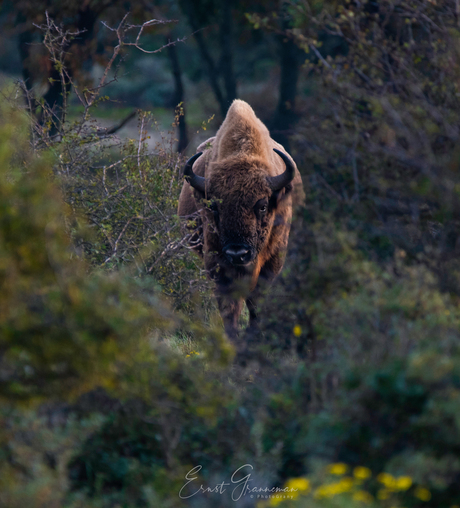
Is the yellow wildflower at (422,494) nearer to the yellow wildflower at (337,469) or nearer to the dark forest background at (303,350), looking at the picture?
the dark forest background at (303,350)

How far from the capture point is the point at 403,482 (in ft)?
8.04

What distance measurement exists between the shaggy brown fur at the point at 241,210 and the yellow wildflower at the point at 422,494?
3525 mm

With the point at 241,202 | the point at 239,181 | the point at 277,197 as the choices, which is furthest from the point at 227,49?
the point at 241,202

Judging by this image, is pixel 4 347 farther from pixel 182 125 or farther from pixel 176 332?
pixel 182 125

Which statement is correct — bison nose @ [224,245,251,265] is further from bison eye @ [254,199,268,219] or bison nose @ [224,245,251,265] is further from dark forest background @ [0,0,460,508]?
dark forest background @ [0,0,460,508]

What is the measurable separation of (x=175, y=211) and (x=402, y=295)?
14.0 ft

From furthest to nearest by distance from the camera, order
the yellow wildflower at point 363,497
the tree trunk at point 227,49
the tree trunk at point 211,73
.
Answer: the tree trunk at point 211,73
the tree trunk at point 227,49
the yellow wildflower at point 363,497

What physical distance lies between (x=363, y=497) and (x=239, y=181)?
4.19 metres

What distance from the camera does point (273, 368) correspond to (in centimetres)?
393

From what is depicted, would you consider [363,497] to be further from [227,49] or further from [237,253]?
[227,49]

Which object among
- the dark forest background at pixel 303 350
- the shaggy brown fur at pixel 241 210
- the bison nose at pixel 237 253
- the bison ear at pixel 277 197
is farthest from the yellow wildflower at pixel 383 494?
the bison ear at pixel 277 197

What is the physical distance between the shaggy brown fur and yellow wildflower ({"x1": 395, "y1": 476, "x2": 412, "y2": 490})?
11.6ft

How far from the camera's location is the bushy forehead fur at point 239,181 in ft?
20.2

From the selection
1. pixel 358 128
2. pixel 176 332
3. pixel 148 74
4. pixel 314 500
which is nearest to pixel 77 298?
pixel 314 500
